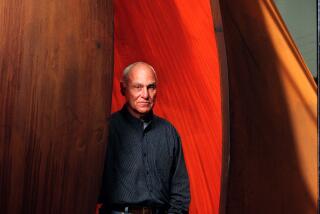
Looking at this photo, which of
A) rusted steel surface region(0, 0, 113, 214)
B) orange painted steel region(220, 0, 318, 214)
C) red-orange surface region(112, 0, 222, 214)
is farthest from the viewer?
red-orange surface region(112, 0, 222, 214)

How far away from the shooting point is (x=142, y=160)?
5.04 feet

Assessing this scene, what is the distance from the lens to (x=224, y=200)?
1309mm

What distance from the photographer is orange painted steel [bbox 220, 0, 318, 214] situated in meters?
1.39

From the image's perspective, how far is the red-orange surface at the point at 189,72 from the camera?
1.77 m

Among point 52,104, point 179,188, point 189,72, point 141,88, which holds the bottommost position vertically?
point 179,188

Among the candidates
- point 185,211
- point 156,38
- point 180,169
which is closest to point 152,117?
point 180,169

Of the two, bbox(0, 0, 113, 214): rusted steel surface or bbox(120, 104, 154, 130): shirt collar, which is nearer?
bbox(0, 0, 113, 214): rusted steel surface

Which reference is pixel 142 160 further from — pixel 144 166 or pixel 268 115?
pixel 268 115

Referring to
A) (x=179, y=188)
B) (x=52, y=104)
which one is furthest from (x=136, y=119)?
(x=52, y=104)

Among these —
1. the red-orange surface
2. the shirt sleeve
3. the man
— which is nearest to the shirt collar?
the man

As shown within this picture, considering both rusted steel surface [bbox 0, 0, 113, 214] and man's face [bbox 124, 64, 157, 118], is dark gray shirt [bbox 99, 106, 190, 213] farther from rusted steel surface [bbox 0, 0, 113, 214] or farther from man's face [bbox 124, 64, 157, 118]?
rusted steel surface [bbox 0, 0, 113, 214]

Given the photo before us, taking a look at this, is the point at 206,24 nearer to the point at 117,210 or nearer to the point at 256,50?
the point at 256,50

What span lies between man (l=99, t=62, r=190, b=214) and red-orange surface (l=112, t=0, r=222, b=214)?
27 cm

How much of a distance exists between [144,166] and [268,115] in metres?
0.41
